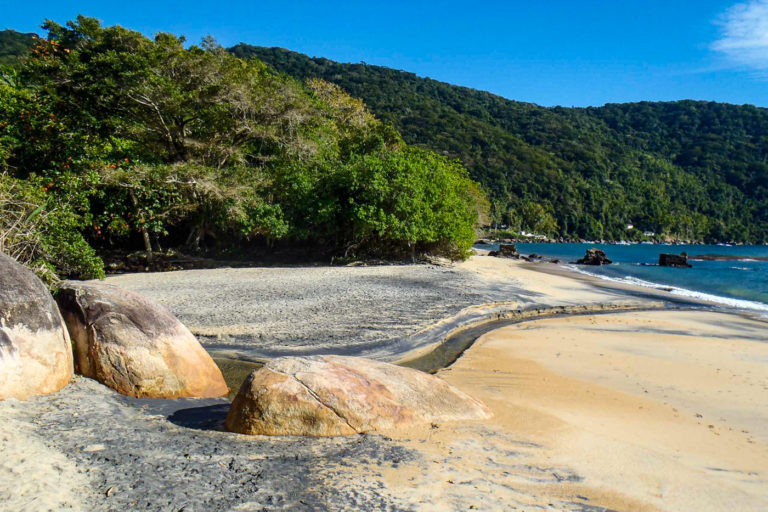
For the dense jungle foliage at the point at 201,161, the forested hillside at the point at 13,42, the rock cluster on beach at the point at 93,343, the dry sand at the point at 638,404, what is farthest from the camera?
the forested hillside at the point at 13,42

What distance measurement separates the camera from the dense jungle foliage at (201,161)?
16047 millimetres

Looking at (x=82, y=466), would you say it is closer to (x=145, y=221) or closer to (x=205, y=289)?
(x=205, y=289)

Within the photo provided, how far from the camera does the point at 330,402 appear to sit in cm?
418

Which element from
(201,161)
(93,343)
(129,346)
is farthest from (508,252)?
(93,343)

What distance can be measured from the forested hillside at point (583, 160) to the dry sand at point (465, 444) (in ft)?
308

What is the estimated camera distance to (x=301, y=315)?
963 centimetres

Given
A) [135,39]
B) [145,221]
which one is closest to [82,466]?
[145,221]

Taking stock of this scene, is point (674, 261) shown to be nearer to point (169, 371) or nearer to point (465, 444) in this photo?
point (465, 444)

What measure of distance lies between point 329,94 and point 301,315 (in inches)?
1245

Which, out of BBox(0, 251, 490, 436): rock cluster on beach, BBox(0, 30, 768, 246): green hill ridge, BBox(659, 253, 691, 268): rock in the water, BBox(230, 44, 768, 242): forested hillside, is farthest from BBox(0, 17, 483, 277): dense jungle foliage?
BBox(230, 44, 768, 242): forested hillside

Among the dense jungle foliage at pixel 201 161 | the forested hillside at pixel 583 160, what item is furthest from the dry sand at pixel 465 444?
the forested hillside at pixel 583 160

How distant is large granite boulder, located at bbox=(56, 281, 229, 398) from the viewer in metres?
4.94

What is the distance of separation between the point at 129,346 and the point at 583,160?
441 ft

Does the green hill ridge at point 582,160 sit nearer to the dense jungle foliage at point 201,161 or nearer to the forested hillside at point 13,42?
the forested hillside at point 13,42
